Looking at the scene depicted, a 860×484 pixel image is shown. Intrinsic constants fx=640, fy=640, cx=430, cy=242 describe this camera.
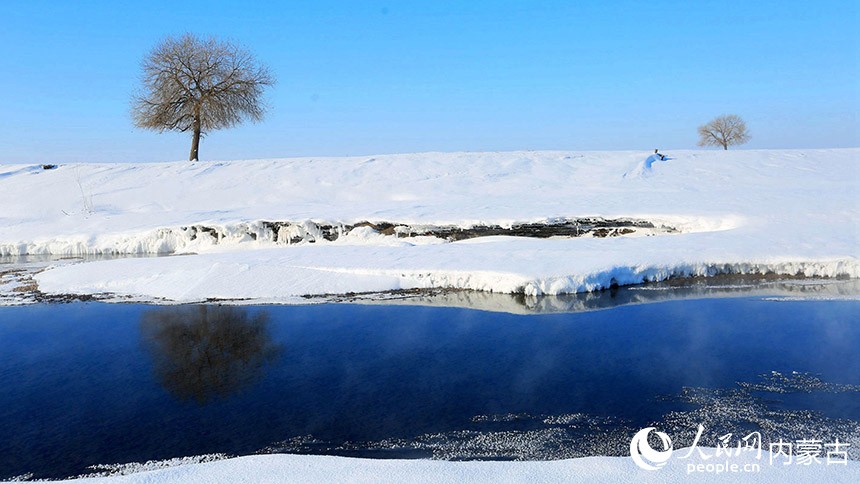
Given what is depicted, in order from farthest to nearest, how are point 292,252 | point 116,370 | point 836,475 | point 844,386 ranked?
point 292,252 < point 116,370 < point 844,386 < point 836,475

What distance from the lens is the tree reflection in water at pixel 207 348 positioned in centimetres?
806

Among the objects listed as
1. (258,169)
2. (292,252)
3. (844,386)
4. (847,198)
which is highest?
(258,169)

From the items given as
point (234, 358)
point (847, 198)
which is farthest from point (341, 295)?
point (847, 198)

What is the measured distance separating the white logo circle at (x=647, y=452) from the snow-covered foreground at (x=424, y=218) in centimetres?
684

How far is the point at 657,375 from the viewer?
25.5 ft

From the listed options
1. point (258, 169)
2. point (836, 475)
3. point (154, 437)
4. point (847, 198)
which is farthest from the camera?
point (258, 169)

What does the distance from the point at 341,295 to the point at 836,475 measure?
973cm

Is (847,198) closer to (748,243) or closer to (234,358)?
(748,243)

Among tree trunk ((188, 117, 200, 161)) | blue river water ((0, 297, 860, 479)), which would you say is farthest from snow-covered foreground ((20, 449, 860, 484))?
tree trunk ((188, 117, 200, 161))

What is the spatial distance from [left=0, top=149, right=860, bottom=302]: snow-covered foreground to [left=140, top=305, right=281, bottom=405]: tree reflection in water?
160 cm

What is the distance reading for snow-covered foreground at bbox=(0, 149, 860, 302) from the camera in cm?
1381

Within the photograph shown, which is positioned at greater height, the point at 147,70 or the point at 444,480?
the point at 147,70

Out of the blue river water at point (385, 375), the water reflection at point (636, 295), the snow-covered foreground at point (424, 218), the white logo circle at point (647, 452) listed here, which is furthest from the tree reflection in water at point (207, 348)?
the white logo circle at point (647, 452)

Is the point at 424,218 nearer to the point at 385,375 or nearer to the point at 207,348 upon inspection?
the point at 207,348
